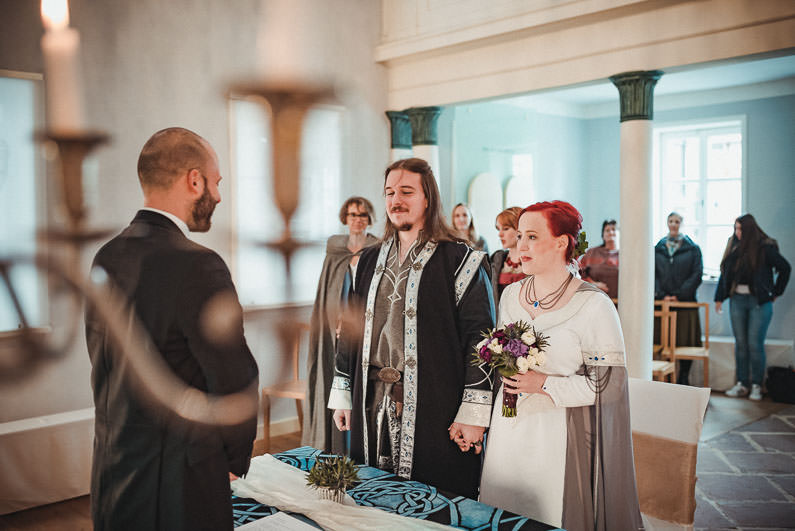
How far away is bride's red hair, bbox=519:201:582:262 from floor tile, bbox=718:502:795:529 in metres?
2.09

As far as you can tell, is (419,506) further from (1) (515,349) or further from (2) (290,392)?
(2) (290,392)

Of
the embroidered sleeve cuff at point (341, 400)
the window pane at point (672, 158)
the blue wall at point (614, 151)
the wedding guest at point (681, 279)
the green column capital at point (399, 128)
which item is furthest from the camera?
the window pane at point (672, 158)

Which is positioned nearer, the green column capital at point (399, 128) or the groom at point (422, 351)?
the groom at point (422, 351)

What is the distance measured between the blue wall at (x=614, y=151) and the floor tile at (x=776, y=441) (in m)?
2.64

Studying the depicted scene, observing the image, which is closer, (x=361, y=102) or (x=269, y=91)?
(x=269, y=91)

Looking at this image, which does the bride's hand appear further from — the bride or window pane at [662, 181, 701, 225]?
window pane at [662, 181, 701, 225]

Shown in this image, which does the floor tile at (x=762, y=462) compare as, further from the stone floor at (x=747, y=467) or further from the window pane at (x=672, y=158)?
the window pane at (x=672, y=158)

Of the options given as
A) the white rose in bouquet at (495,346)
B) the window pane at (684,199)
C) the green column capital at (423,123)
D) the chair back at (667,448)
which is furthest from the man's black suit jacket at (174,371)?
the window pane at (684,199)

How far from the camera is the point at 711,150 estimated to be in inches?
296

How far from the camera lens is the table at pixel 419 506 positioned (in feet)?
4.77

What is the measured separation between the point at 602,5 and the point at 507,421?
3.02 metres

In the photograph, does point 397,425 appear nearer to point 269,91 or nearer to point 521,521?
point 521,521

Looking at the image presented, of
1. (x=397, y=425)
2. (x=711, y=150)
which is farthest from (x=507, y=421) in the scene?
(x=711, y=150)

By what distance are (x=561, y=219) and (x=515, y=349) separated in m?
0.41
